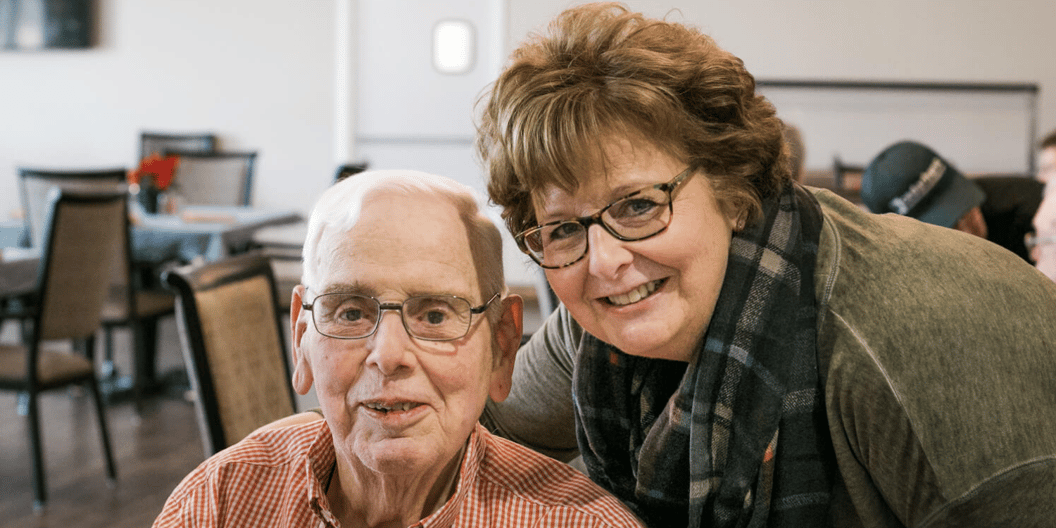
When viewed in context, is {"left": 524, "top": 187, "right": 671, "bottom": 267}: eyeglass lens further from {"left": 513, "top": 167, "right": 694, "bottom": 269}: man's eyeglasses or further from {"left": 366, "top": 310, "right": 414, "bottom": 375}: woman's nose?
{"left": 366, "top": 310, "right": 414, "bottom": 375}: woman's nose

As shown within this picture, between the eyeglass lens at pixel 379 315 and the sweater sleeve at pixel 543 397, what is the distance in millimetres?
364

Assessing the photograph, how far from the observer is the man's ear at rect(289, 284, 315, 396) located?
1180 millimetres

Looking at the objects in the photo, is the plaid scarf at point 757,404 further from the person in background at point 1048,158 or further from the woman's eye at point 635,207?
the person in background at point 1048,158

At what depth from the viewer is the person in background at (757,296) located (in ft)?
3.54

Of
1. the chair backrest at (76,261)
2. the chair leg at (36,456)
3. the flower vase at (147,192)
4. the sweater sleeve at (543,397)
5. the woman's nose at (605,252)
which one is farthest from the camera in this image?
the flower vase at (147,192)

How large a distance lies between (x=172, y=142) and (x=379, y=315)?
7.24 m

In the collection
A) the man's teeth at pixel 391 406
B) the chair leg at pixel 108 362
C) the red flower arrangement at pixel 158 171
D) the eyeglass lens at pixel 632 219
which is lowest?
the chair leg at pixel 108 362

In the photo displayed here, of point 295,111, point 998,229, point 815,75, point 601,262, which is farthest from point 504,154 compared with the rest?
point 295,111

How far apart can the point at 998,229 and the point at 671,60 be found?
2.08 m

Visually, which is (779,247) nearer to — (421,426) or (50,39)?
(421,426)

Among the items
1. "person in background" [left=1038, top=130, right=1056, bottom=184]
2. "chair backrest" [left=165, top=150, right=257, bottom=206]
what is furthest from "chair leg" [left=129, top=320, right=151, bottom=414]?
"person in background" [left=1038, top=130, right=1056, bottom=184]

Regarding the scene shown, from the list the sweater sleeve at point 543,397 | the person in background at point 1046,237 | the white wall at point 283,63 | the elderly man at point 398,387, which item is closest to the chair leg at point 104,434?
the sweater sleeve at point 543,397

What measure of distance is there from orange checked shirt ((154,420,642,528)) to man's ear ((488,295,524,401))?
0.22ft

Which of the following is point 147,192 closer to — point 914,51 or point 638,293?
point 638,293
